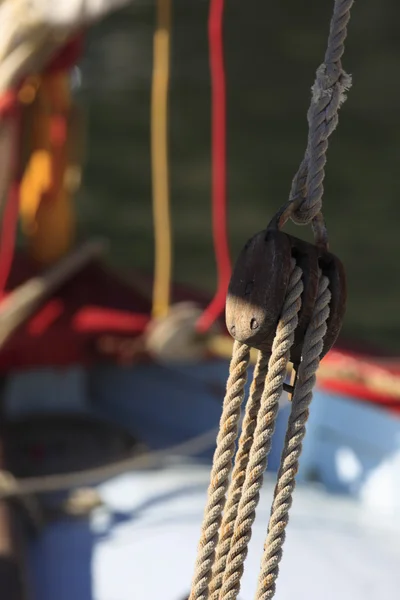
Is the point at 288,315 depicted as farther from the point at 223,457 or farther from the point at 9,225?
the point at 9,225

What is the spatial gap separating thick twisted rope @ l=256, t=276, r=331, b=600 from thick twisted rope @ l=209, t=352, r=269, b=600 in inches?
1.7

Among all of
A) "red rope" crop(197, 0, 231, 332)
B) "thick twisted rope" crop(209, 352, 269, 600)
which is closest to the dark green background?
"red rope" crop(197, 0, 231, 332)

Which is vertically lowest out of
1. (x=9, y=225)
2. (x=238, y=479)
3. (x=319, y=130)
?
(x=238, y=479)

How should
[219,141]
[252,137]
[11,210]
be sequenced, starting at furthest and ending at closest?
[252,137], [11,210], [219,141]

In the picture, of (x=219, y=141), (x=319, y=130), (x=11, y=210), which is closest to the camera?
(x=319, y=130)

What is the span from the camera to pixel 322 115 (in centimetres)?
77

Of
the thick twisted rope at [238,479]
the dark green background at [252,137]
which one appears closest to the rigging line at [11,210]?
the thick twisted rope at [238,479]

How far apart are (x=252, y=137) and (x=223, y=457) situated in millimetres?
4752

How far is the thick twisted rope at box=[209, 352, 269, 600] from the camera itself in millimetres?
821

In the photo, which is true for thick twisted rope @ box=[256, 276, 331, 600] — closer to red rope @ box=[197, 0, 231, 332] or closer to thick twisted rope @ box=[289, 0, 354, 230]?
thick twisted rope @ box=[289, 0, 354, 230]

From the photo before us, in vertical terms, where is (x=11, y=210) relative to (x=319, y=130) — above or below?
above

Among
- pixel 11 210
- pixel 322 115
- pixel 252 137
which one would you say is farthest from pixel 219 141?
pixel 252 137

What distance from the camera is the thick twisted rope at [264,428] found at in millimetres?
774

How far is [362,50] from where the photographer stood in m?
6.50
